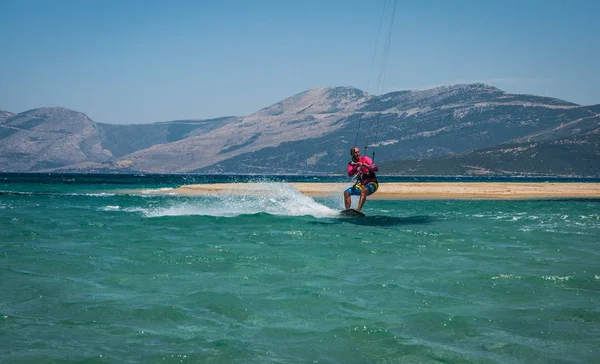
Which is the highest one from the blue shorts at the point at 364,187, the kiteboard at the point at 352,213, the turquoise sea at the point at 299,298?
the blue shorts at the point at 364,187

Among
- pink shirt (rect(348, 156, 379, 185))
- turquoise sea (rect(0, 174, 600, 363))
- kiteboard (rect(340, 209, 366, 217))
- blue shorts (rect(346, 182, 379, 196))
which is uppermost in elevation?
pink shirt (rect(348, 156, 379, 185))

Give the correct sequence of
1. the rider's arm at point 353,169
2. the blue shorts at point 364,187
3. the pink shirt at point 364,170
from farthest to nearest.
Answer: the blue shorts at point 364,187 → the pink shirt at point 364,170 → the rider's arm at point 353,169

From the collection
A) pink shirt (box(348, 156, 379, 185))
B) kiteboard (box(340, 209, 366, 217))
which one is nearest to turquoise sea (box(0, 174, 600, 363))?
pink shirt (box(348, 156, 379, 185))

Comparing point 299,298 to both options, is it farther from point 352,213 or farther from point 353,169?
point 352,213

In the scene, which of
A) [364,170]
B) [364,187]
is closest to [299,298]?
[364,170]

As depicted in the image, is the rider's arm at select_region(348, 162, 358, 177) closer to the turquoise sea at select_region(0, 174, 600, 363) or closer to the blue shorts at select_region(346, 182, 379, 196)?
the blue shorts at select_region(346, 182, 379, 196)

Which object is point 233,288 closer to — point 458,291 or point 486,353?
point 458,291

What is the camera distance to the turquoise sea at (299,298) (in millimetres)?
8305

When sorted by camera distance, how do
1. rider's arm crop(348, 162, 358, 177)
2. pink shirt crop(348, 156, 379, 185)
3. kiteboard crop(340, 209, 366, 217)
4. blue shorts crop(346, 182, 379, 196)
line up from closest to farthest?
rider's arm crop(348, 162, 358, 177) < pink shirt crop(348, 156, 379, 185) < blue shorts crop(346, 182, 379, 196) < kiteboard crop(340, 209, 366, 217)

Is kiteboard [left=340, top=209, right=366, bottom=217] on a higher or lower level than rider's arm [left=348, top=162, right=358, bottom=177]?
lower

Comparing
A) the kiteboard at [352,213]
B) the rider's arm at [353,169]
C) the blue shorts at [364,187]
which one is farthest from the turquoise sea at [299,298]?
the kiteboard at [352,213]

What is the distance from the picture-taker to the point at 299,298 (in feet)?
37.0

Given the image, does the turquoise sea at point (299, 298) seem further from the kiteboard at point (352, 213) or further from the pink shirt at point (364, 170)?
the kiteboard at point (352, 213)

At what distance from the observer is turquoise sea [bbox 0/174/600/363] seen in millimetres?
8305
